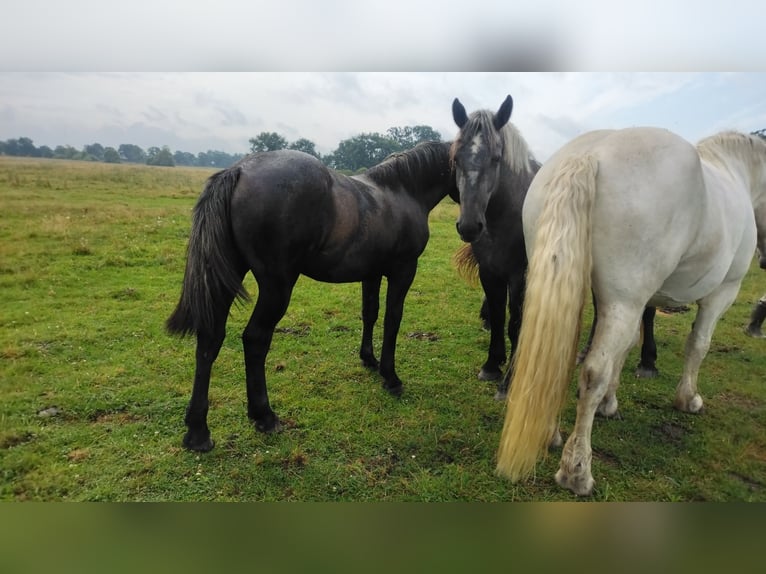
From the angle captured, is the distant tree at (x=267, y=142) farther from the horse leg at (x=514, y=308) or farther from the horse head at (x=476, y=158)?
the horse leg at (x=514, y=308)

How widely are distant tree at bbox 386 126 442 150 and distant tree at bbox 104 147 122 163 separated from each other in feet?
5.23

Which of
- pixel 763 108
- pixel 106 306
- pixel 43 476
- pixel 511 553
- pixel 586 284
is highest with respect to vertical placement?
pixel 763 108

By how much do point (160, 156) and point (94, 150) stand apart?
1.12ft

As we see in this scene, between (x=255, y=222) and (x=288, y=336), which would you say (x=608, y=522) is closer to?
(x=255, y=222)

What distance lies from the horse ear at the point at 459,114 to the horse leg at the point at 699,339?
2.01 metres

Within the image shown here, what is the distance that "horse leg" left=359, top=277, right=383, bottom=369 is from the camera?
11.2ft

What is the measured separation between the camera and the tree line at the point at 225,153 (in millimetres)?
2162

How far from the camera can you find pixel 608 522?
6.37 ft

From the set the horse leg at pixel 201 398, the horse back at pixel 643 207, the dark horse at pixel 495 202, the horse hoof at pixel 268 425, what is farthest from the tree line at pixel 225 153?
the horse hoof at pixel 268 425

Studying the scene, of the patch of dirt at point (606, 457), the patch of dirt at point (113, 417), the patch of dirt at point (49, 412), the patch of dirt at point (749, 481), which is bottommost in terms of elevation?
the patch of dirt at point (606, 457)

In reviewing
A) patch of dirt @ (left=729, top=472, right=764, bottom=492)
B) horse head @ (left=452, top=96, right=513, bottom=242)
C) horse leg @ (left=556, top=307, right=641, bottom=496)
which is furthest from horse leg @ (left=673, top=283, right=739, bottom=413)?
horse head @ (left=452, top=96, right=513, bottom=242)

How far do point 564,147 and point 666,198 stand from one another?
2.04ft
